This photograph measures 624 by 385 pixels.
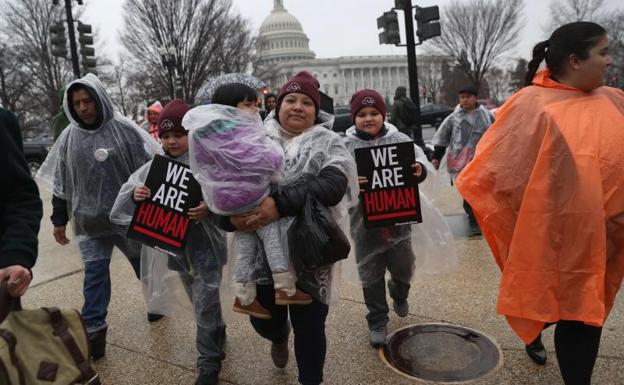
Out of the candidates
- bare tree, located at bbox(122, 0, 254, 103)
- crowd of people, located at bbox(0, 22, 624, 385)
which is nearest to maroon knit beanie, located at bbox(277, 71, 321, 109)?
crowd of people, located at bbox(0, 22, 624, 385)

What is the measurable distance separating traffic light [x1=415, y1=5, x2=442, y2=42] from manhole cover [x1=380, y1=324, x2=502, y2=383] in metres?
6.92

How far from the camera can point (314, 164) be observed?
2229mm

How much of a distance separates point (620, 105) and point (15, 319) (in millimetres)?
2310

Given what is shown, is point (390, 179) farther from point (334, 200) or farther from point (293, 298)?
point (293, 298)

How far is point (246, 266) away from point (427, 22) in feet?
26.0

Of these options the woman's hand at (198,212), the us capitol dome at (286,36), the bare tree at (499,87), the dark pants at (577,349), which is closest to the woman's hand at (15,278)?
the woman's hand at (198,212)

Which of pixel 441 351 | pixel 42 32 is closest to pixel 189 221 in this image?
pixel 441 351

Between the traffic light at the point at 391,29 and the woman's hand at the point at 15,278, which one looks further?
the traffic light at the point at 391,29

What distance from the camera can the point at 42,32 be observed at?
24703 mm

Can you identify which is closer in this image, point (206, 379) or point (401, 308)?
point (206, 379)

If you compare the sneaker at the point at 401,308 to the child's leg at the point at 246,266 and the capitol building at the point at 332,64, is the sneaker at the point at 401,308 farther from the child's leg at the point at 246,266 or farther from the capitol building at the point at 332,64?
the capitol building at the point at 332,64

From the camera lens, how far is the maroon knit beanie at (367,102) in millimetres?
3070

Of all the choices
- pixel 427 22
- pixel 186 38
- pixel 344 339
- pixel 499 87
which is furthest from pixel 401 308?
pixel 499 87

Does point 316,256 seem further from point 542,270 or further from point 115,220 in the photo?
point 115,220
